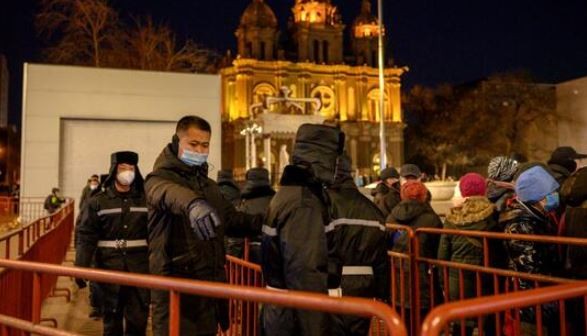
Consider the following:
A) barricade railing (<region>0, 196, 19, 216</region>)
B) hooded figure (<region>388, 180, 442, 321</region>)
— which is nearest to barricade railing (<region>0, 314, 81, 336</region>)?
hooded figure (<region>388, 180, 442, 321</region>)

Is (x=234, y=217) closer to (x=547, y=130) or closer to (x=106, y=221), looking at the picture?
(x=106, y=221)

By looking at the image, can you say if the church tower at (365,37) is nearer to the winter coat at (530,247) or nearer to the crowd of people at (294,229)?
the crowd of people at (294,229)

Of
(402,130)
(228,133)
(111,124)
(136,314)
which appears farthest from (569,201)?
(402,130)

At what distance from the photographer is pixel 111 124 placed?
1950cm

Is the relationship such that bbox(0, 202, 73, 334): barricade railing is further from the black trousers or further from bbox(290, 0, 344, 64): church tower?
bbox(290, 0, 344, 64): church tower

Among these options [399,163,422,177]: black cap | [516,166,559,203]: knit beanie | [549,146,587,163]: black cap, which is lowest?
[516,166,559,203]: knit beanie

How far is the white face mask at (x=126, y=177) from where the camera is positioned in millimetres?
6012

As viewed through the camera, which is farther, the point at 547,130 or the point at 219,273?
the point at 547,130

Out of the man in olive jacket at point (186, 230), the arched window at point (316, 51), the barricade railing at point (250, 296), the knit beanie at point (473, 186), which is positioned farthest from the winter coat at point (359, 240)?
the arched window at point (316, 51)

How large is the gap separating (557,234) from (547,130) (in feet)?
186

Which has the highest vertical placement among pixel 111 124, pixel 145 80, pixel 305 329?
pixel 145 80

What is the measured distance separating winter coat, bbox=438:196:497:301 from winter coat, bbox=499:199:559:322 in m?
0.70

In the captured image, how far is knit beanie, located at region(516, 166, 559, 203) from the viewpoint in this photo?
15.3ft

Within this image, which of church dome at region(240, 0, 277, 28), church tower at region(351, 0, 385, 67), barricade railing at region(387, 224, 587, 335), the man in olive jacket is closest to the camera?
the man in olive jacket
